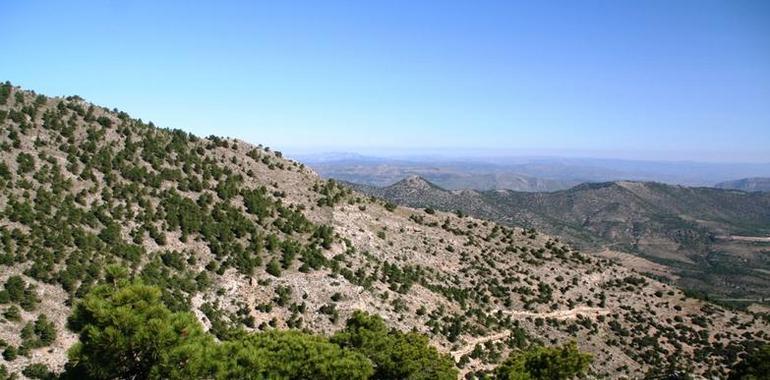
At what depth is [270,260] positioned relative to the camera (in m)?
46.8

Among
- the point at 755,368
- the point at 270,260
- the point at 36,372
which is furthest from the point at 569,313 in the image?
the point at 36,372

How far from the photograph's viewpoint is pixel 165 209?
46375mm

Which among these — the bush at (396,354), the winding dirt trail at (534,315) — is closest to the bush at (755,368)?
the bush at (396,354)

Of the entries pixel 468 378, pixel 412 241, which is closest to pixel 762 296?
pixel 412 241

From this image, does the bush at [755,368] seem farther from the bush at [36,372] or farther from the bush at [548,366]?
the bush at [36,372]

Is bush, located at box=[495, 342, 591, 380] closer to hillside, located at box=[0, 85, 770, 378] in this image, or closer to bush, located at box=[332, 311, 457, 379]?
bush, located at box=[332, 311, 457, 379]

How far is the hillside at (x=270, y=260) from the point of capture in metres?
35.4

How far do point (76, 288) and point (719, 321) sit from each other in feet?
224

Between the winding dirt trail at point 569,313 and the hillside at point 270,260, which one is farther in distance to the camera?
the winding dirt trail at point 569,313

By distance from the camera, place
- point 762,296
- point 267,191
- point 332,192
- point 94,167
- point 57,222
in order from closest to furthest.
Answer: point 57,222, point 94,167, point 267,191, point 332,192, point 762,296

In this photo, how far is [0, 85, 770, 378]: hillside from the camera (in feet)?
116

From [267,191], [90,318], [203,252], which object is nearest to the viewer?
[90,318]

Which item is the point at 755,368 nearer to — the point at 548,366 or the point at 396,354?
the point at 548,366

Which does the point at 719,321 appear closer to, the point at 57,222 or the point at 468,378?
the point at 468,378
